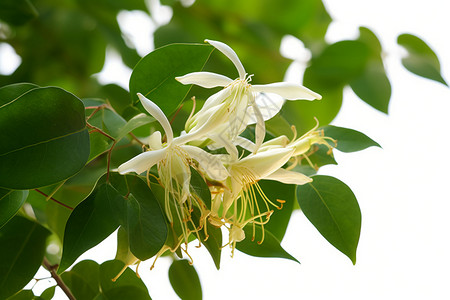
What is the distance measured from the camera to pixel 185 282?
1.62 feet

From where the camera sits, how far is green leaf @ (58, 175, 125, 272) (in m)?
0.34

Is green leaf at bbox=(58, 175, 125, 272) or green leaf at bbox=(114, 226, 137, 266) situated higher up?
green leaf at bbox=(58, 175, 125, 272)

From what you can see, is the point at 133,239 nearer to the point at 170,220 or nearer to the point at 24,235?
the point at 170,220

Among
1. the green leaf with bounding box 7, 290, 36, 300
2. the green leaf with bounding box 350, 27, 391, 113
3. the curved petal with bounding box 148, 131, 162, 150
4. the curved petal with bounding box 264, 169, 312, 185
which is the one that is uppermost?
the green leaf with bounding box 350, 27, 391, 113

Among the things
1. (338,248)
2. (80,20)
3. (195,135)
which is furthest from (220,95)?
(80,20)

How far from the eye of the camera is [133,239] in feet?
1.13

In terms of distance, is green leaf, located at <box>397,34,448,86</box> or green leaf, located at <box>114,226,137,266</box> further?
green leaf, located at <box>397,34,448,86</box>

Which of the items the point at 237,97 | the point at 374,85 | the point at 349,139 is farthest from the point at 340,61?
the point at 237,97

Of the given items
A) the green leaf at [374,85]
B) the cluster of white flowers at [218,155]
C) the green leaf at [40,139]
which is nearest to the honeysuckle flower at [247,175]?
the cluster of white flowers at [218,155]

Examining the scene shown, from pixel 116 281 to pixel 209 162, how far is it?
0.51 ft

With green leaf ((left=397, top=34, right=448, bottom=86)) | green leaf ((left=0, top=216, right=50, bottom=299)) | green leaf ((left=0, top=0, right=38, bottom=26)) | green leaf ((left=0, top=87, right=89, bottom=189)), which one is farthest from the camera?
green leaf ((left=397, top=34, right=448, bottom=86))

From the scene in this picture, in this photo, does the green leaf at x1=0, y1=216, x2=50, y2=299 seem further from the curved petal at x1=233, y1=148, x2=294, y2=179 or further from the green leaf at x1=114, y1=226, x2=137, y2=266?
the curved petal at x1=233, y1=148, x2=294, y2=179

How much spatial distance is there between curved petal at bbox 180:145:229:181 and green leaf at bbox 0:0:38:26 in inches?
15.5

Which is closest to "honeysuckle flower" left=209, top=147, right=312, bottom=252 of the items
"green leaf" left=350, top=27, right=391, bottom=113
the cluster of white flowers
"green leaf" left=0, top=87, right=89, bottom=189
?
the cluster of white flowers
